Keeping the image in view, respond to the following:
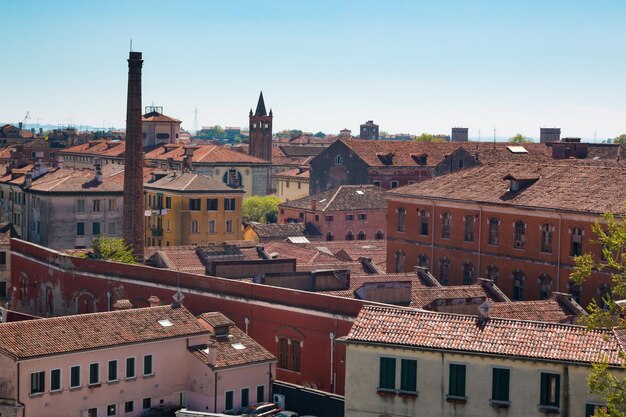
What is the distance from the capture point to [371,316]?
37.5 m

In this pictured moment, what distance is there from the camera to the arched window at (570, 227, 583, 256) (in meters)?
52.9

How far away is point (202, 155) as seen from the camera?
12044 centimetres

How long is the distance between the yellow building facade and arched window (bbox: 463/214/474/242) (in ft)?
112

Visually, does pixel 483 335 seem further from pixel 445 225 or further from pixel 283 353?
pixel 445 225

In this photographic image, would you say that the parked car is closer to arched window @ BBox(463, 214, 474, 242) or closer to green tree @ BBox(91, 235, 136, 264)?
arched window @ BBox(463, 214, 474, 242)

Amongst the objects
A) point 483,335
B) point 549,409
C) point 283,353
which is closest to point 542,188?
point 283,353

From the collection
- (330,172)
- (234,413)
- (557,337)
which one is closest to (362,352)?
(557,337)

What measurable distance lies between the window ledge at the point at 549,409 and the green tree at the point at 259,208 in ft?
267

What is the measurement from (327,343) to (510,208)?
13.9 metres

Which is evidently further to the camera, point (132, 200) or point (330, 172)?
point (330, 172)

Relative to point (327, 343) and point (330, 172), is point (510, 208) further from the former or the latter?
point (330, 172)

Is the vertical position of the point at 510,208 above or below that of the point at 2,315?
above

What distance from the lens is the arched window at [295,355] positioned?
49188 mm

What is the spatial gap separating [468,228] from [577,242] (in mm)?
7705
